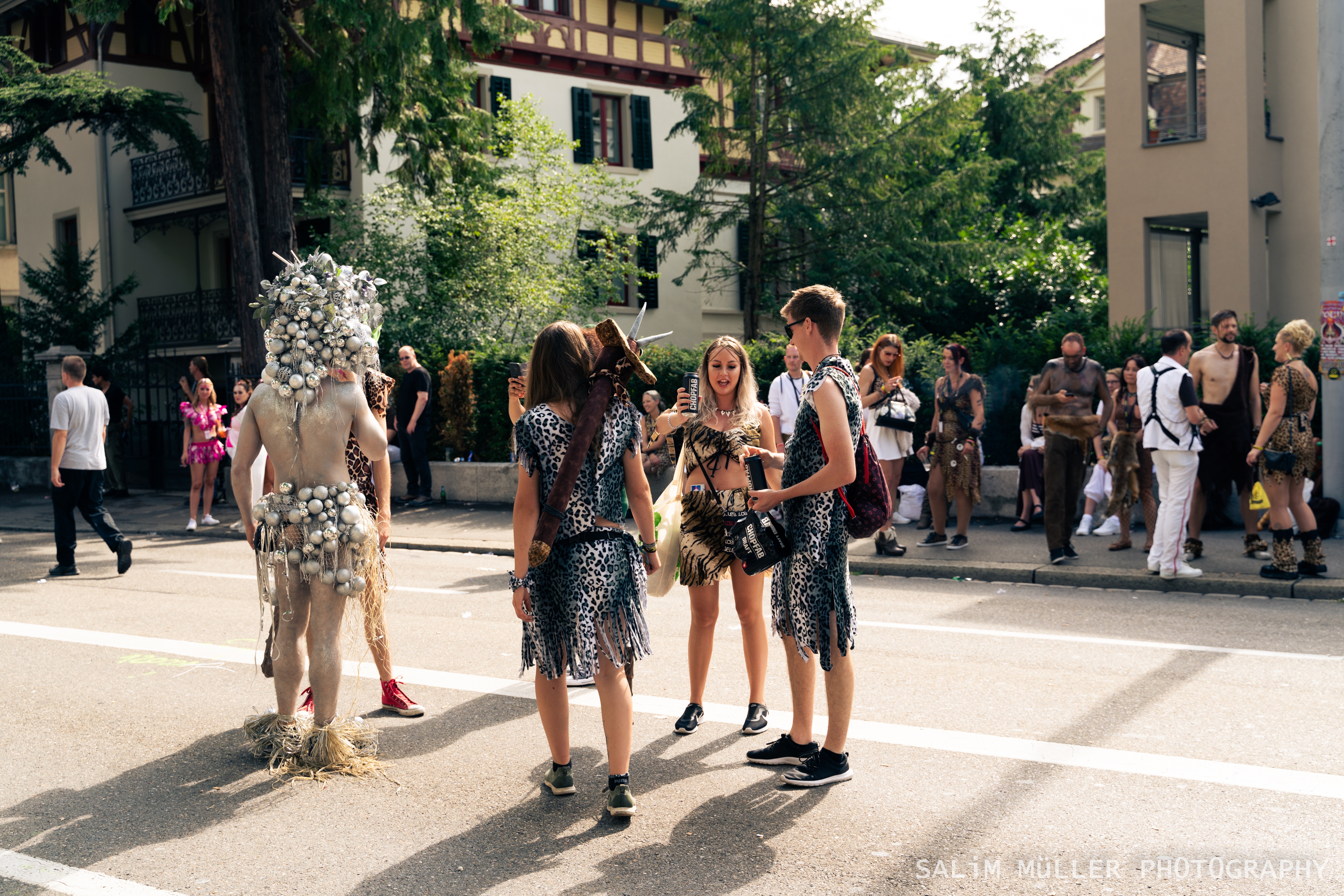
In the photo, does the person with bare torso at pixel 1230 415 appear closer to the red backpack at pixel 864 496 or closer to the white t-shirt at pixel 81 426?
the red backpack at pixel 864 496

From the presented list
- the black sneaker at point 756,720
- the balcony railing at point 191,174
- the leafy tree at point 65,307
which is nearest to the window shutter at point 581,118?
the balcony railing at point 191,174

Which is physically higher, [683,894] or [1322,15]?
[1322,15]

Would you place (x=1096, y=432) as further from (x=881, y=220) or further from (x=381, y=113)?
(x=881, y=220)

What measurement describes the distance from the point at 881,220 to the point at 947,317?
4.32 meters

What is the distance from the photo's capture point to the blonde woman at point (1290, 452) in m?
9.00

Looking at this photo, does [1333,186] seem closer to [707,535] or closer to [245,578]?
[707,535]

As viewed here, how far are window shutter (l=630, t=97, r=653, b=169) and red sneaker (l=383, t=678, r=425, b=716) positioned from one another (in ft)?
82.1

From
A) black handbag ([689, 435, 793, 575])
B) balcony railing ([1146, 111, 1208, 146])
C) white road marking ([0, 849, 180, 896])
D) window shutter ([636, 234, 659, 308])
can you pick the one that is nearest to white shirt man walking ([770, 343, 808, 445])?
black handbag ([689, 435, 793, 575])

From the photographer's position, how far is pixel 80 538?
48.3 ft

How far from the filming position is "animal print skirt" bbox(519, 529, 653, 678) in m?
4.48

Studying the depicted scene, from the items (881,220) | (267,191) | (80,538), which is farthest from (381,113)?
(881,220)

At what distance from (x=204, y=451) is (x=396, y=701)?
10106 mm

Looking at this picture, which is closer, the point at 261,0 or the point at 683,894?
the point at 683,894

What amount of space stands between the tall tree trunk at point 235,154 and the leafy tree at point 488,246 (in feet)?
13.5
